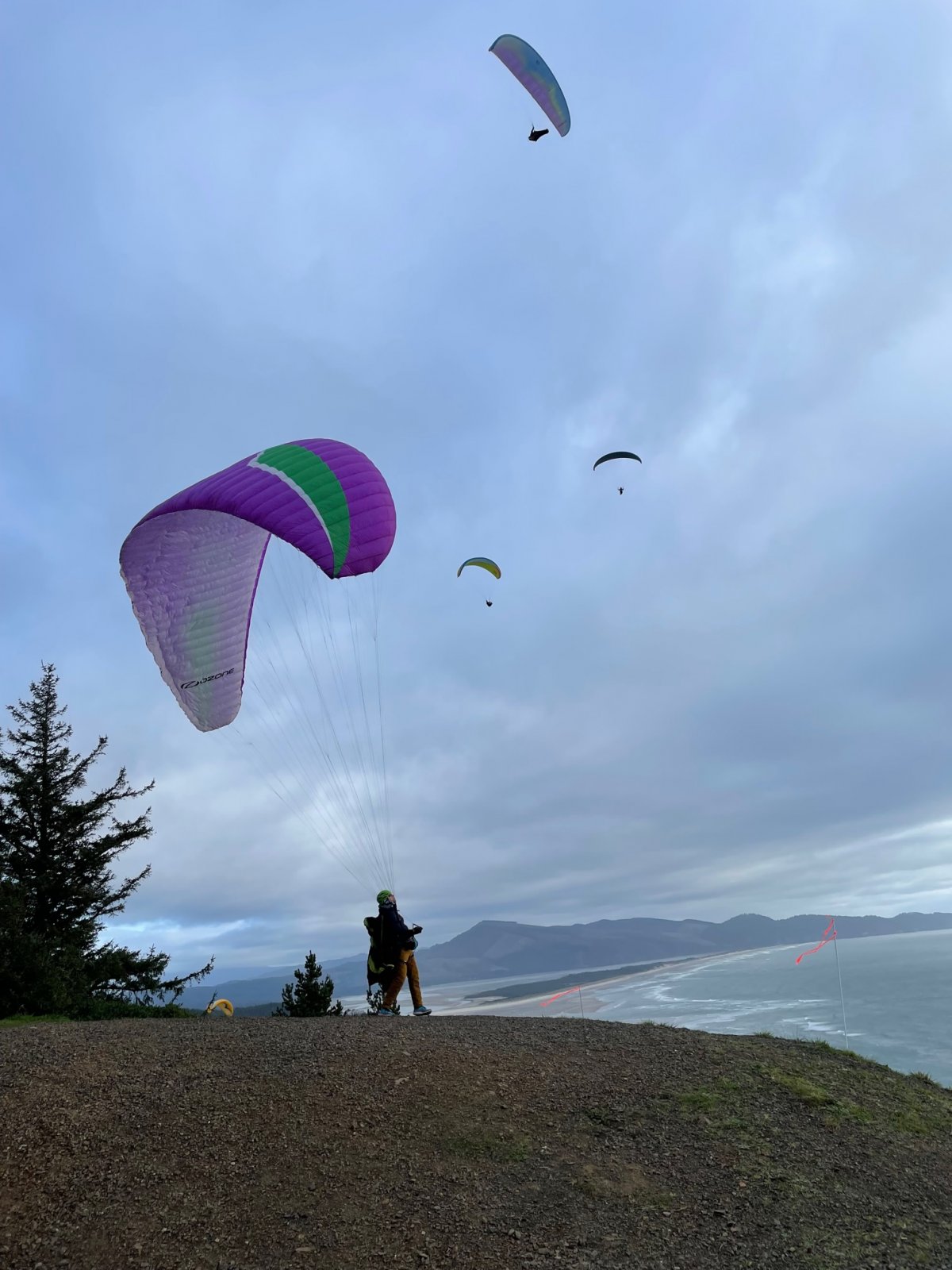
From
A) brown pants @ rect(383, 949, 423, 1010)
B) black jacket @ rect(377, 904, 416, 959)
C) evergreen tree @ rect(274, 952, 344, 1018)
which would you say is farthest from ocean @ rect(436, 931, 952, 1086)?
evergreen tree @ rect(274, 952, 344, 1018)

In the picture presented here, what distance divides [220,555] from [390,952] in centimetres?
732

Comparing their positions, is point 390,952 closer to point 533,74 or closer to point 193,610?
point 193,610

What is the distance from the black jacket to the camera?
12.9 meters

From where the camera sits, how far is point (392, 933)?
13000mm

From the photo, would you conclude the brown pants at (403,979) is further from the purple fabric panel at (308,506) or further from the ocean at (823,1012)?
the purple fabric panel at (308,506)

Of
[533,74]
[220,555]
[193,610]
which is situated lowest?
[193,610]

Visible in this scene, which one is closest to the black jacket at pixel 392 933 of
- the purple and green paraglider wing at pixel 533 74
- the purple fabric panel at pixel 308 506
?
the purple fabric panel at pixel 308 506

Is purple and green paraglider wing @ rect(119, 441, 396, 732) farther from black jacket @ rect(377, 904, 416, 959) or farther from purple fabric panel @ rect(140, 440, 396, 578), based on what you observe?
black jacket @ rect(377, 904, 416, 959)

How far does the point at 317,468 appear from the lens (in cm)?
1205

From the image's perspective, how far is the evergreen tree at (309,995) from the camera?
16078mm

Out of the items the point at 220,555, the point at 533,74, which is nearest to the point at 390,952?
the point at 220,555

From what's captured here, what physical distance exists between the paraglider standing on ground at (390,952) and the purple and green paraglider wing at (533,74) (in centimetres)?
1440

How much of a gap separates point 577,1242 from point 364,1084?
3136 mm

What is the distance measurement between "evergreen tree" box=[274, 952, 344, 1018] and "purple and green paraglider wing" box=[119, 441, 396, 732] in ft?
21.3
